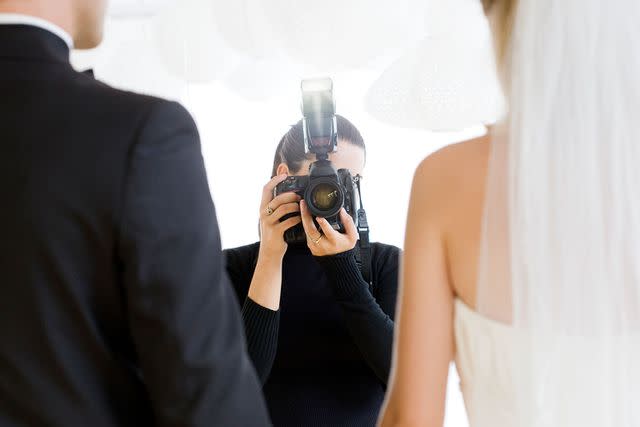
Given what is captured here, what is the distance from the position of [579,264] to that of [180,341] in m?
0.41

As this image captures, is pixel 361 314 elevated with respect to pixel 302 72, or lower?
lower

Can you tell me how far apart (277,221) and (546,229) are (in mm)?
736

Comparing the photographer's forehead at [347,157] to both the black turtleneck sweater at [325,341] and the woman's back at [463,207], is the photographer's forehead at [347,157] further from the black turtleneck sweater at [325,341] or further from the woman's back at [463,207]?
the woman's back at [463,207]

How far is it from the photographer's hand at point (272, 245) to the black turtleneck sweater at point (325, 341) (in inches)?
1.0

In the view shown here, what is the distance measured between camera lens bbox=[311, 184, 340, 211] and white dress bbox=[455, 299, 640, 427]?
0.63 metres

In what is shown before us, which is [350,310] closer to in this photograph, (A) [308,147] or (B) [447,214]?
(A) [308,147]

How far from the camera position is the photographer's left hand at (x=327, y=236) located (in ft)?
4.42

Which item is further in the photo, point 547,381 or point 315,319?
point 315,319

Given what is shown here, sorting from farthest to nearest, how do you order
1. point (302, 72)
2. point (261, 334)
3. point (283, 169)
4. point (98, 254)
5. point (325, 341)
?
point (302, 72), point (283, 169), point (325, 341), point (261, 334), point (98, 254)

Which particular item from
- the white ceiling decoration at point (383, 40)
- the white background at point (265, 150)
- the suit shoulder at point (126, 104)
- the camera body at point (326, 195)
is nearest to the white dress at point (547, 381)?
the suit shoulder at point (126, 104)

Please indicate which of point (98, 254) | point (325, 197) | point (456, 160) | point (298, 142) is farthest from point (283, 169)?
point (98, 254)

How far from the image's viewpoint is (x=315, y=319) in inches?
55.4

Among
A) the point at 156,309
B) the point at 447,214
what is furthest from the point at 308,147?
the point at 156,309

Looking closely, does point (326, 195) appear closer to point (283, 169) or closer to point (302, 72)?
point (283, 169)
